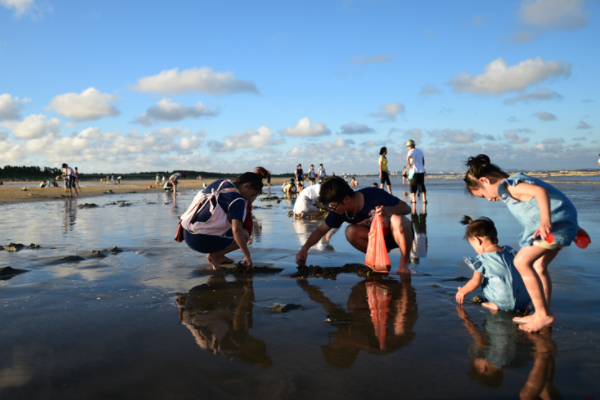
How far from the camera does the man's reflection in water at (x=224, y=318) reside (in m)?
2.45

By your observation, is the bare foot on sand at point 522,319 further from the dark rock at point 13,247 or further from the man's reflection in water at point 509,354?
the dark rock at point 13,247

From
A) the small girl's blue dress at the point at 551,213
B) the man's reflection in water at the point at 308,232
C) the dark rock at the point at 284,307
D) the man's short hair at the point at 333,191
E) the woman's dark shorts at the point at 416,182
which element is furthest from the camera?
the woman's dark shorts at the point at 416,182

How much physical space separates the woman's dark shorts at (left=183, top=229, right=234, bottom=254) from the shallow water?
319 millimetres

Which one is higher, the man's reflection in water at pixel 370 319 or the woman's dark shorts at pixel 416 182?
the woman's dark shorts at pixel 416 182

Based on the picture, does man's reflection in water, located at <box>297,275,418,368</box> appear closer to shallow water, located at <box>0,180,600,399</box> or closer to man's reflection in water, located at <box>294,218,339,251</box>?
shallow water, located at <box>0,180,600,399</box>

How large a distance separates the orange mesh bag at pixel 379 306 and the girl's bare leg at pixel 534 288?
0.94 m

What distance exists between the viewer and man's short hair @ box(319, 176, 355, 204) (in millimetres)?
4098

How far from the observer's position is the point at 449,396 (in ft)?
6.28

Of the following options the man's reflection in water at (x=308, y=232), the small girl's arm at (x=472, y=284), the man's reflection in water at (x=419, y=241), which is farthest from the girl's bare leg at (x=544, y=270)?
the man's reflection in water at (x=308, y=232)

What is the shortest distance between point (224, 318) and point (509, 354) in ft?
6.41

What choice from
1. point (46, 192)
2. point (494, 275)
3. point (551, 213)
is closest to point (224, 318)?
point (494, 275)

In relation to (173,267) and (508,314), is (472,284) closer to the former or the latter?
(508,314)

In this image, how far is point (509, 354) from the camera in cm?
233

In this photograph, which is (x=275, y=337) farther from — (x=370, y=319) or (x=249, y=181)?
(x=249, y=181)
